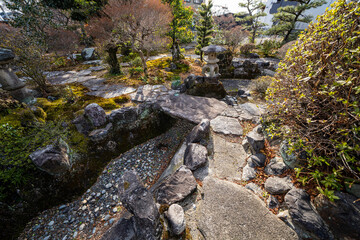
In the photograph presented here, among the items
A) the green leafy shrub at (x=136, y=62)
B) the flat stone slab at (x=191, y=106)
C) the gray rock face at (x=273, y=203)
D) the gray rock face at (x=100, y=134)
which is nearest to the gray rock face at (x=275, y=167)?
the gray rock face at (x=273, y=203)

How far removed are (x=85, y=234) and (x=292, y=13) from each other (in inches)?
852

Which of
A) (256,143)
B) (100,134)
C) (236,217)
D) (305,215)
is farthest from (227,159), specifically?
(100,134)

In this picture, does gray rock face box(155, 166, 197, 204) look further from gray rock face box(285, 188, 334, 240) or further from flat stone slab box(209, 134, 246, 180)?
gray rock face box(285, 188, 334, 240)

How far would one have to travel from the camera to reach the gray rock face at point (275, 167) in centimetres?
269

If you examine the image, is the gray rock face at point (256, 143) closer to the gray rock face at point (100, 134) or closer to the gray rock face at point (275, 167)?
the gray rock face at point (275, 167)

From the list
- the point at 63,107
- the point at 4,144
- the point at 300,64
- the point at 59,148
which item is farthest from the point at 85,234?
the point at 300,64

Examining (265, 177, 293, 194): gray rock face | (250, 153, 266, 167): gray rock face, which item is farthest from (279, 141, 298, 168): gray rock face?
(250, 153, 266, 167): gray rock face

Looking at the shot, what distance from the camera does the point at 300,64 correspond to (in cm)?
227

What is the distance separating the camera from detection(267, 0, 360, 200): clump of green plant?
1.58m

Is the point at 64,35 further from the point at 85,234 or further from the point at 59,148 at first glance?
the point at 85,234

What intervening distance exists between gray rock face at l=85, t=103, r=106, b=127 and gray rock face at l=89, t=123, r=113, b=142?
24cm

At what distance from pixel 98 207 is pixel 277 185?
368cm

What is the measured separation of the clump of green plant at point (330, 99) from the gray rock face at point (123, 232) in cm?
259

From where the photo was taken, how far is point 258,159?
3.07 metres
